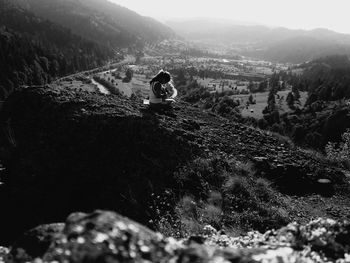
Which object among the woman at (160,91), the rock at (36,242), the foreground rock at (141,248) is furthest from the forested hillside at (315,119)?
the rock at (36,242)

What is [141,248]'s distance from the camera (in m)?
4.36

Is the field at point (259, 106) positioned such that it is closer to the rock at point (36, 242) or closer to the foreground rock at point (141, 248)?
the foreground rock at point (141, 248)

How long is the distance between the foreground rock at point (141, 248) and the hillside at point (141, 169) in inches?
216

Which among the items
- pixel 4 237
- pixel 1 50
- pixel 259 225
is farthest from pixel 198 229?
pixel 1 50

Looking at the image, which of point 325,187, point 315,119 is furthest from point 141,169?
point 315,119

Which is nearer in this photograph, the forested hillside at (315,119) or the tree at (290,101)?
the forested hillside at (315,119)

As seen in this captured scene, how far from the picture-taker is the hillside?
1257 centimetres

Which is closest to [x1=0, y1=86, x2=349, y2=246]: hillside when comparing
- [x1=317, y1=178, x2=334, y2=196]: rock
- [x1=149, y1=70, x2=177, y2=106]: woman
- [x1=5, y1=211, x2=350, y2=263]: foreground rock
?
[x1=317, y1=178, x2=334, y2=196]: rock

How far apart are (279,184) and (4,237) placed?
9.87 meters

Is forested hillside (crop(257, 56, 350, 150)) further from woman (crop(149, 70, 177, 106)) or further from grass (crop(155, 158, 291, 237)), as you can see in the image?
grass (crop(155, 158, 291, 237))

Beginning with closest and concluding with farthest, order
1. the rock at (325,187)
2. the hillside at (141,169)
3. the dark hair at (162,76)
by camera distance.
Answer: the hillside at (141,169) → the rock at (325,187) → the dark hair at (162,76)

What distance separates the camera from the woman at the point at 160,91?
19.2 metres

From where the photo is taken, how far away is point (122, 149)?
594 inches

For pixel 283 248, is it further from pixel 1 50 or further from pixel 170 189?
pixel 1 50
